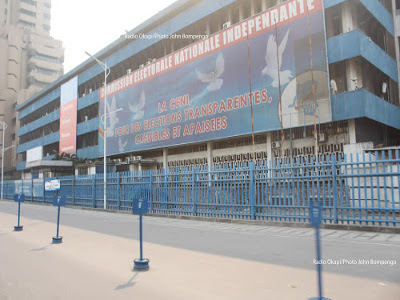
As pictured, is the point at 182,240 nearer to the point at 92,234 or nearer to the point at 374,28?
the point at 92,234

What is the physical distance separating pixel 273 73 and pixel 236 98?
3101mm

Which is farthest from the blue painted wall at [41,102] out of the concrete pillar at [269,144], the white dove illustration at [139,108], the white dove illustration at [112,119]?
the concrete pillar at [269,144]

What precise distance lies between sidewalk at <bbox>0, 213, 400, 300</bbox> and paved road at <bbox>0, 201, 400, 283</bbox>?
1.31ft

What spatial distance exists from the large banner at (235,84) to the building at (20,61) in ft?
144

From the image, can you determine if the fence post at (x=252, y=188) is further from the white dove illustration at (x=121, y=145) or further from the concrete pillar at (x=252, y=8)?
the white dove illustration at (x=121, y=145)

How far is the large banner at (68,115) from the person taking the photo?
41750 millimetres

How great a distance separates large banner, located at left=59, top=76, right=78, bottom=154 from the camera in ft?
137

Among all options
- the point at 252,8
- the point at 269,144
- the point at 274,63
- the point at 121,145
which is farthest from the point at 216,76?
the point at 121,145

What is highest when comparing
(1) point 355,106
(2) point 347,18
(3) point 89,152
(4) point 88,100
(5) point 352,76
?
(4) point 88,100

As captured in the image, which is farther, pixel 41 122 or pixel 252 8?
pixel 41 122

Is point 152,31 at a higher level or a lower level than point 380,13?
higher

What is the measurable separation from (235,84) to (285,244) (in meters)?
16.0

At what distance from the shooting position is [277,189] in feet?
35.5

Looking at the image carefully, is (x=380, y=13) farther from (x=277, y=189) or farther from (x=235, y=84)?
(x=277, y=189)
